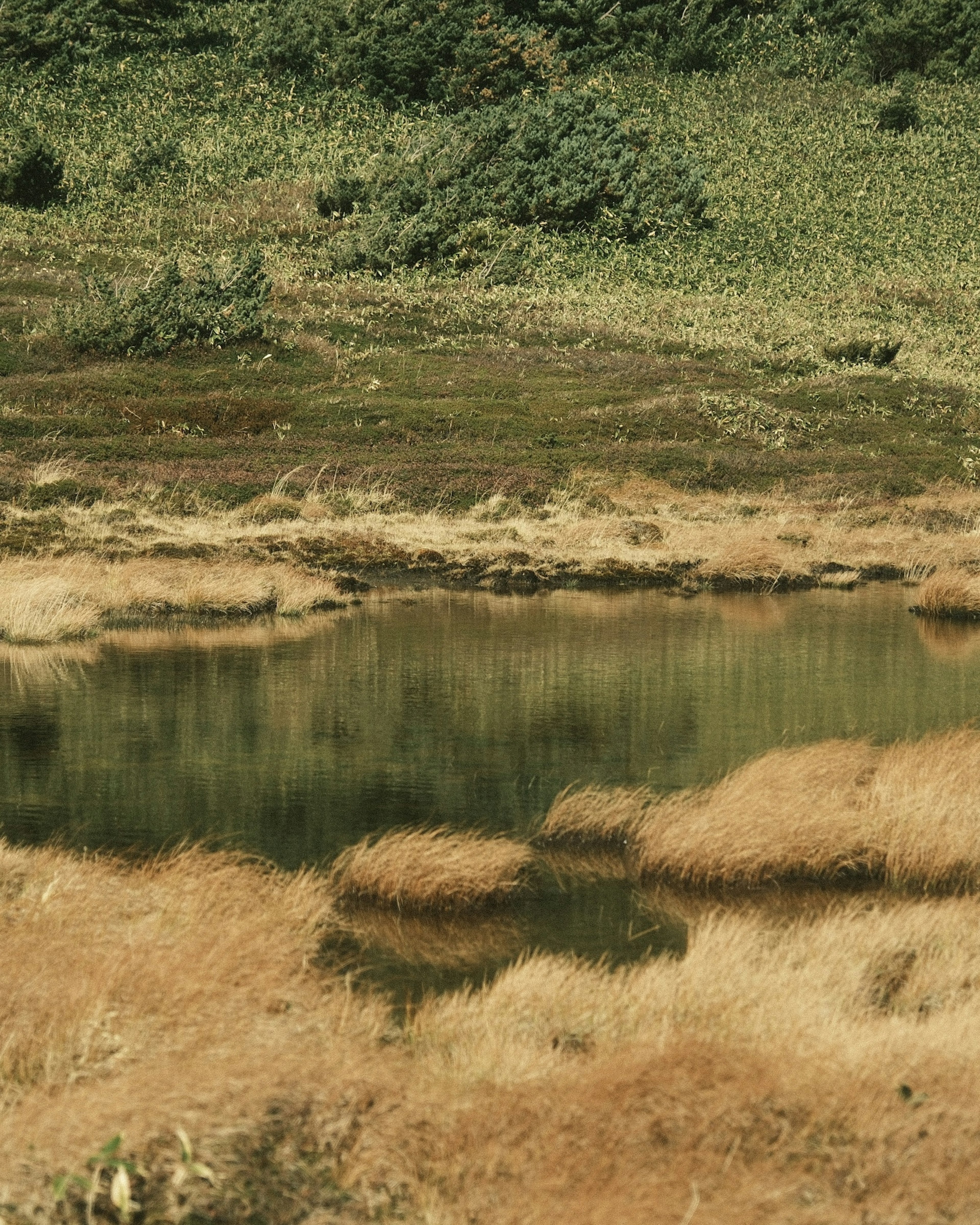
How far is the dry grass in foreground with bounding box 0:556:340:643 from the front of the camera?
85.7 feet

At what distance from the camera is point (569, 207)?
7306 cm

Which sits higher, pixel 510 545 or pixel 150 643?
pixel 510 545

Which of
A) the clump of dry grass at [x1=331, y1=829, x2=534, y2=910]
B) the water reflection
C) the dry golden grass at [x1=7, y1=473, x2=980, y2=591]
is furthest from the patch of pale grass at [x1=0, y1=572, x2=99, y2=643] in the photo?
the clump of dry grass at [x1=331, y1=829, x2=534, y2=910]

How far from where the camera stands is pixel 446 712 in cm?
2150

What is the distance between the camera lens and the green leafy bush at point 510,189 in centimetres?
6762

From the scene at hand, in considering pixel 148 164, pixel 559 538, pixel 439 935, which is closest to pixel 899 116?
pixel 148 164

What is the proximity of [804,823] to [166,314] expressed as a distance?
130 ft

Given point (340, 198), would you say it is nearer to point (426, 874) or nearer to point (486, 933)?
point (426, 874)

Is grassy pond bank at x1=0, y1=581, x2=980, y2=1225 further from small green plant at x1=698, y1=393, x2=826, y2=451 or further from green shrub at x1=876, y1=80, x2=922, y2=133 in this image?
green shrub at x1=876, y1=80, x2=922, y2=133

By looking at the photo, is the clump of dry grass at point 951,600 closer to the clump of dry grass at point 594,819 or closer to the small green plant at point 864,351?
the clump of dry grass at point 594,819

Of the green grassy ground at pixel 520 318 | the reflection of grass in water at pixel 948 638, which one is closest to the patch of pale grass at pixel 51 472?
the green grassy ground at pixel 520 318

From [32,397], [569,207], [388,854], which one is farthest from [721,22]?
[388,854]

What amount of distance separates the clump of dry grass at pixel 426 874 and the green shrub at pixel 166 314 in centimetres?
3798

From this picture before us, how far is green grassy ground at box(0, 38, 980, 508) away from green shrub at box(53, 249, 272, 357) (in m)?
0.80
